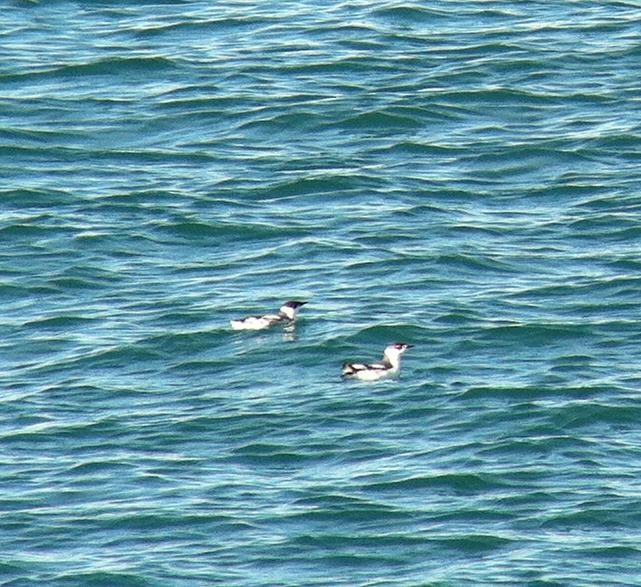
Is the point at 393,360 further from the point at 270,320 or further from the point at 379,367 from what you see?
the point at 270,320

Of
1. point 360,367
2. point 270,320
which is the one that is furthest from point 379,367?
point 270,320

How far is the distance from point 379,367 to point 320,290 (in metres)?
3.03

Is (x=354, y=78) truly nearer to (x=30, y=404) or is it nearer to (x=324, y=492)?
(x=30, y=404)

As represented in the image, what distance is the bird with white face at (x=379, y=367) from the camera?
21.5 meters

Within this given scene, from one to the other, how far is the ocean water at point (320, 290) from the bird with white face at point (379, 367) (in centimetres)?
17

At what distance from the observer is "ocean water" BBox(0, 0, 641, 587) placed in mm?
18250

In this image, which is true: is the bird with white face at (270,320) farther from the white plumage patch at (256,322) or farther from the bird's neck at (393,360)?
the bird's neck at (393,360)

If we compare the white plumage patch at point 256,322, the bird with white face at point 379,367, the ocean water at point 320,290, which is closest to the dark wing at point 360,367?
the bird with white face at point 379,367

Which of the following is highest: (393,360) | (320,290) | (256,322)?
(256,322)

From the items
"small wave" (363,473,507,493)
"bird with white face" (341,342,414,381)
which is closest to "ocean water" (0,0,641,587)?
"small wave" (363,473,507,493)

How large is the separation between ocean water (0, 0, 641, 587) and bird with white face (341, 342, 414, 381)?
0.17 m

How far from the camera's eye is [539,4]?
113 ft

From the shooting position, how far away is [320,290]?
80.1ft

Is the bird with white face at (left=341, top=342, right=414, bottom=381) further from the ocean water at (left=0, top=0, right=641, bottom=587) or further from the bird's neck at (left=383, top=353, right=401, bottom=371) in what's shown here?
the ocean water at (left=0, top=0, right=641, bottom=587)
